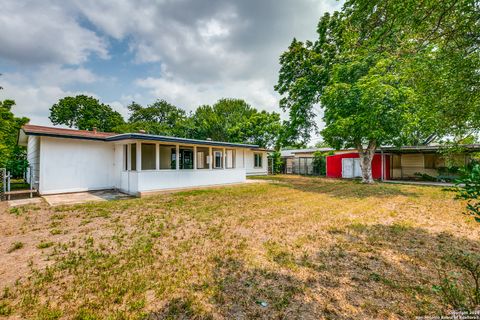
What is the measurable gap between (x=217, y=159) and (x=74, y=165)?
8.25 metres

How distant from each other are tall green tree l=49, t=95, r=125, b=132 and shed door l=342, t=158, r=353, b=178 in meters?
36.3

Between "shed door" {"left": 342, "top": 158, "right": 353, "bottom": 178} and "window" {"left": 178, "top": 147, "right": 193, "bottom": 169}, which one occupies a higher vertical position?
"window" {"left": 178, "top": 147, "right": 193, "bottom": 169}

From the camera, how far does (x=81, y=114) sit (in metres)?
38.0

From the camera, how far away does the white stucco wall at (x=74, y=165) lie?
367 inches

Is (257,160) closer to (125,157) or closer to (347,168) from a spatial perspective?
(347,168)

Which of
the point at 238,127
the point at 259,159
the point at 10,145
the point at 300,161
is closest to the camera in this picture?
the point at 10,145

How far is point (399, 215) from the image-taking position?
6.47 meters

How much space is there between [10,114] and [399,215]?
26.6 meters

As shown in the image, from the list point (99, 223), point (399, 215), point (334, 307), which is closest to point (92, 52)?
point (99, 223)

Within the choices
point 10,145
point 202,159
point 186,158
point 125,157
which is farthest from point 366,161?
point 10,145

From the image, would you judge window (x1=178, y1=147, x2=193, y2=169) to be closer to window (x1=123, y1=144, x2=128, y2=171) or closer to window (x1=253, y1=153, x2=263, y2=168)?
window (x1=123, y1=144, x2=128, y2=171)

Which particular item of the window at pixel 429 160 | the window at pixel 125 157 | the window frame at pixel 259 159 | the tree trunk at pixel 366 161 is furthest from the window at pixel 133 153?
the window at pixel 429 160

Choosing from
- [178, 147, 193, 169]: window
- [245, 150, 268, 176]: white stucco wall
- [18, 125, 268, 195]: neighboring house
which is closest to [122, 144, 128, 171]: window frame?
[18, 125, 268, 195]: neighboring house

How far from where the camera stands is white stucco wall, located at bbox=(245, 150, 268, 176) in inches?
832
